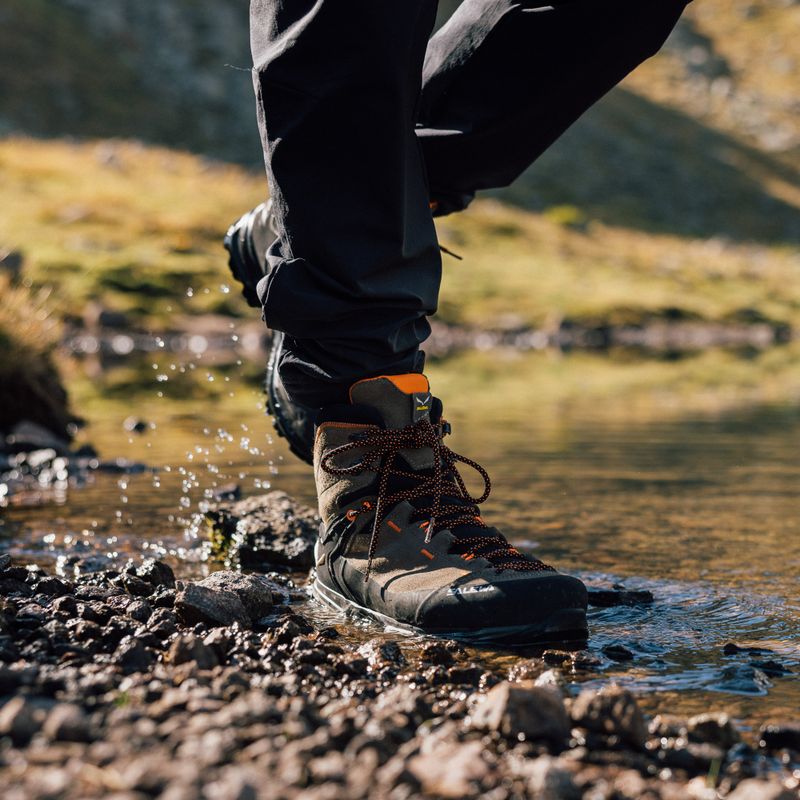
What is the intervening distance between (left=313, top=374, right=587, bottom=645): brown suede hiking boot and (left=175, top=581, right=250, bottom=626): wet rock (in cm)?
33

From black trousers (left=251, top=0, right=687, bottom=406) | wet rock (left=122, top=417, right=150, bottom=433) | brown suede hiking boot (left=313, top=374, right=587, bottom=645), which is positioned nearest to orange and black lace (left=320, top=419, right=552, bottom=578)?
brown suede hiking boot (left=313, top=374, right=587, bottom=645)

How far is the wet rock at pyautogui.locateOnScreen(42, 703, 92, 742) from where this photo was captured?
157 centimetres

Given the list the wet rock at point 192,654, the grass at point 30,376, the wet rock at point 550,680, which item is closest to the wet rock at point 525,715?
the wet rock at point 550,680

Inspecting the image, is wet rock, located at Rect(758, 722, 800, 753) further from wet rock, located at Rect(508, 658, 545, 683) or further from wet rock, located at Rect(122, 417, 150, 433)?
wet rock, located at Rect(122, 417, 150, 433)

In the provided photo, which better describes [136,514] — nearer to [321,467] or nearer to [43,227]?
[321,467]

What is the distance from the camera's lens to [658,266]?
3791 centimetres

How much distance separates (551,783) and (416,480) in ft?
4.32

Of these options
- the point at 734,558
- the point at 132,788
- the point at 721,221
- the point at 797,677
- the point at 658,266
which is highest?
the point at 721,221

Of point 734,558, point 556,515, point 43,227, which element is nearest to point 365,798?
point 734,558

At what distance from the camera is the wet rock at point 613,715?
6.01 feet

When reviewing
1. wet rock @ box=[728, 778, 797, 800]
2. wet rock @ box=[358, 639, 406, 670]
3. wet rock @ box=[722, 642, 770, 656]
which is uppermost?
wet rock @ box=[722, 642, 770, 656]

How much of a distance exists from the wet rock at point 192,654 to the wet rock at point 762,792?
3.19 feet

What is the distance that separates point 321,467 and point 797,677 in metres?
1.23

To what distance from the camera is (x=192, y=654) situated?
2137 mm
